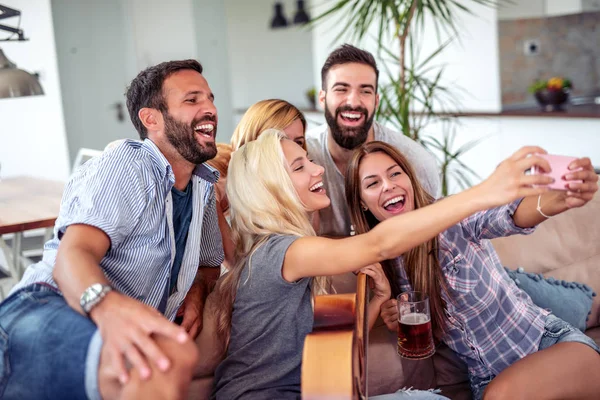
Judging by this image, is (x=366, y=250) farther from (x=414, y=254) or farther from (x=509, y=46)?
(x=509, y=46)

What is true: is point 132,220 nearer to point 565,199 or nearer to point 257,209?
point 257,209

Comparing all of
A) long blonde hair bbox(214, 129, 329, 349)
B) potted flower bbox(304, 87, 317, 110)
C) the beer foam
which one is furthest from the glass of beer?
Result: potted flower bbox(304, 87, 317, 110)

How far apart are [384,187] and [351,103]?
0.81 meters

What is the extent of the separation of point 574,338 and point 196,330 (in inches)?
41.6

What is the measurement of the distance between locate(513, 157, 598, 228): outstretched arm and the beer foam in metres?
0.36

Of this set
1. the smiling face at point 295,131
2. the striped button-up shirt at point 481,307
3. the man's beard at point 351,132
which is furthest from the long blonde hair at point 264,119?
the striped button-up shirt at point 481,307

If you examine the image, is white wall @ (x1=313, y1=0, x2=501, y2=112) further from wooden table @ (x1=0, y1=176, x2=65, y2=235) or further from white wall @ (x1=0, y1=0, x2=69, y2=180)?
white wall @ (x1=0, y1=0, x2=69, y2=180)

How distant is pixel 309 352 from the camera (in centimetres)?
135

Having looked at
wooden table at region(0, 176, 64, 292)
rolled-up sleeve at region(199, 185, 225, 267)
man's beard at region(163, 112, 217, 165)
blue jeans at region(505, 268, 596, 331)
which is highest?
man's beard at region(163, 112, 217, 165)

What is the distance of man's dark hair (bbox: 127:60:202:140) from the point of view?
2.01 metres

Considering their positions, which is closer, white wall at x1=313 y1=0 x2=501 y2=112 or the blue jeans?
the blue jeans

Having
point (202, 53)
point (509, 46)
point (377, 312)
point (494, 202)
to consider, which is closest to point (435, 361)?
point (377, 312)

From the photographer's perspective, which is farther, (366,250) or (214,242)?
(214,242)

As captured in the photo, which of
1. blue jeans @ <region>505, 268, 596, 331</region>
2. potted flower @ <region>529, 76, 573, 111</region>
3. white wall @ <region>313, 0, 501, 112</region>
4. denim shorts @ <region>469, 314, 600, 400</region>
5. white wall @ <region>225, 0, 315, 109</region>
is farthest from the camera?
white wall @ <region>225, 0, 315, 109</region>
